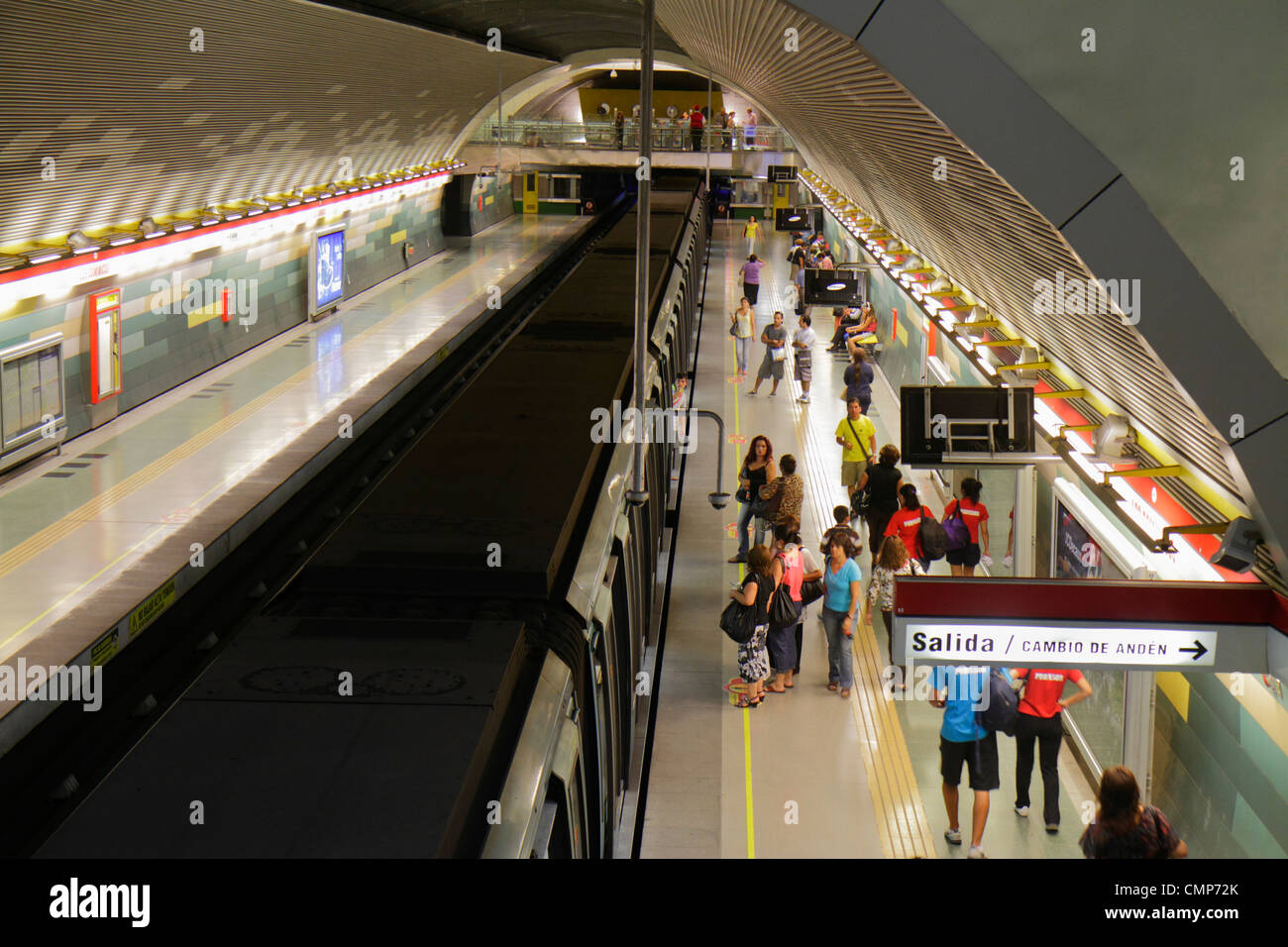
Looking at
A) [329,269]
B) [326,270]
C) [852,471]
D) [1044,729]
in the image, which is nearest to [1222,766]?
[1044,729]

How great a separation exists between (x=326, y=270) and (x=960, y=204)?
20.5 meters

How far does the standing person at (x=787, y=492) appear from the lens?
418 inches

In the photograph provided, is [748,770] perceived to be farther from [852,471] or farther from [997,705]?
[852,471]

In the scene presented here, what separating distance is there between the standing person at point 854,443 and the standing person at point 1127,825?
7667mm

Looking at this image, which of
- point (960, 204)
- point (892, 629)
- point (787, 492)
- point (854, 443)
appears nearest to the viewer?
point (892, 629)

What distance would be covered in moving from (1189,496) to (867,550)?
21.8 feet

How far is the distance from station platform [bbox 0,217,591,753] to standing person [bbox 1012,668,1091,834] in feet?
21.7

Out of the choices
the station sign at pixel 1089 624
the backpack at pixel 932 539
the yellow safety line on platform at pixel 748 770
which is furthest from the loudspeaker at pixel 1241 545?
the backpack at pixel 932 539

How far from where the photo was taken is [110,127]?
568 inches

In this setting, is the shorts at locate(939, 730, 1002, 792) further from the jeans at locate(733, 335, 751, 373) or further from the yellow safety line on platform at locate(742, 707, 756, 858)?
the jeans at locate(733, 335, 751, 373)

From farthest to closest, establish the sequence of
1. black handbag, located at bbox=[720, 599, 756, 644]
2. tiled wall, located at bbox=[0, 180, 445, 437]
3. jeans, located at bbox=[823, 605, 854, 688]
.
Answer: tiled wall, located at bbox=[0, 180, 445, 437] → jeans, located at bbox=[823, 605, 854, 688] → black handbag, located at bbox=[720, 599, 756, 644]

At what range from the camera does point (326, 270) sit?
25.9 metres

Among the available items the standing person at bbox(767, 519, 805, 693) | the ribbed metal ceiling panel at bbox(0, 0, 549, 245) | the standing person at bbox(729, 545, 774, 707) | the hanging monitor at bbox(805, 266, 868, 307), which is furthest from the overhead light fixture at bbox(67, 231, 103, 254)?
the standing person at bbox(729, 545, 774, 707)

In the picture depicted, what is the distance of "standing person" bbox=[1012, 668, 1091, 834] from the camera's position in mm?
7180
